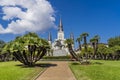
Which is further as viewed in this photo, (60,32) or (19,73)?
(60,32)

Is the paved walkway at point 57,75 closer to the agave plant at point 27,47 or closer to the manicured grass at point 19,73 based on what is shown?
the manicured grass at point 19,73

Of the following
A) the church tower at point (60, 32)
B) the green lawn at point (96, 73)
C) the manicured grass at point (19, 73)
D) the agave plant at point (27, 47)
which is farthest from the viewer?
the church tower at point (60, 32)

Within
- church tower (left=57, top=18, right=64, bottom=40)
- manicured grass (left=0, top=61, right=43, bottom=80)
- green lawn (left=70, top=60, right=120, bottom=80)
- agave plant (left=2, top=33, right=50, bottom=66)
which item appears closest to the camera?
green lawn (left=70, top=60, right=120, bottom=80)

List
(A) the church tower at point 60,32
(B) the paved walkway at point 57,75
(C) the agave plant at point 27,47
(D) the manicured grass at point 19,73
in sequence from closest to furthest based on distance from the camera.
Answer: (B) the paved walkway at point 57,75 < (D) the manicured grass at point 19,73 < (C) the agave plant at point 27,47 < (A) the church tower at point 60,32

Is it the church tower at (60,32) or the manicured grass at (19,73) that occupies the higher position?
the church tower at (60,32)

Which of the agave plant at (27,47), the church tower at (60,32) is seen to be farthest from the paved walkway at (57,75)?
the church tower at (60,32)

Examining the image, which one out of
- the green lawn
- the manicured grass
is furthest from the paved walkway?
the manicured grass

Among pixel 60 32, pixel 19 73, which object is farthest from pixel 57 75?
pixel 60 32

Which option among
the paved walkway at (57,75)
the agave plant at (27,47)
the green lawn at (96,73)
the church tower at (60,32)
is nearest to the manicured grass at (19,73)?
the paved walkway at (57,75)

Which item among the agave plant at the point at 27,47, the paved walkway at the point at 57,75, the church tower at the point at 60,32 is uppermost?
the church tower at the point at 60,32

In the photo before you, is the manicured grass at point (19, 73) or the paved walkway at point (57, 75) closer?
the paved walkway at point (57, 75)

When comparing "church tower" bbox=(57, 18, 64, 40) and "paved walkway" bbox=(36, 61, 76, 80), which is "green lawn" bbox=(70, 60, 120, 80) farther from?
"church tower" bbox=(57, 18, 64, 40)

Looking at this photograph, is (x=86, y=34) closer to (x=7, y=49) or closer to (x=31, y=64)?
(x=31, y=64)

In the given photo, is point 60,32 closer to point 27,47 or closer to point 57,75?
point 27,47
